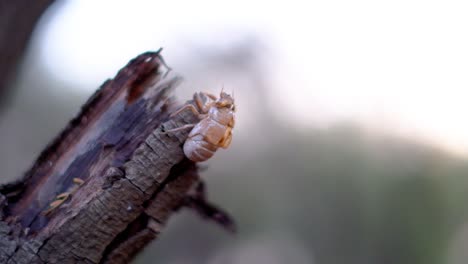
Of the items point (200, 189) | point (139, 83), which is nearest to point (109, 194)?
point (139, 83)

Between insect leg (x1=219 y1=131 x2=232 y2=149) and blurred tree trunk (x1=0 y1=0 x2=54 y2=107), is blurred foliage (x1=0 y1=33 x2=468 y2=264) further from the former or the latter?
insect leg (x1=219 y1=131 x2=232 y2=149)

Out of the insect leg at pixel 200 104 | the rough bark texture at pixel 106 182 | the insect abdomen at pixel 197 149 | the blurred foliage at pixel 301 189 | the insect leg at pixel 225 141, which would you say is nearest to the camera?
the rough bark texture at pixel 106 182

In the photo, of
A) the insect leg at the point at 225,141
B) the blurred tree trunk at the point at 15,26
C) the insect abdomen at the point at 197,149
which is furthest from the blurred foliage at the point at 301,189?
the insect abdomen at the point at 197,149

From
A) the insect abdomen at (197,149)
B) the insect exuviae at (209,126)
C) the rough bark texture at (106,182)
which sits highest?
the insect exuviae at (209,126)

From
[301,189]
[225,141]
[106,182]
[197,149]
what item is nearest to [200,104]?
[225,141]

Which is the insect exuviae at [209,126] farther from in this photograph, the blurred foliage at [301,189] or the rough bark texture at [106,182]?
the blurred foliage at [301,189]

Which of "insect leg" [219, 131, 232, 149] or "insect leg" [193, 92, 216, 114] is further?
"insect leg" [219, 131, 232, 149]

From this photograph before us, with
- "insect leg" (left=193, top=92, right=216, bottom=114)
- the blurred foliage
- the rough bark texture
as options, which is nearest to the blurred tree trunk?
the rough bark texture
